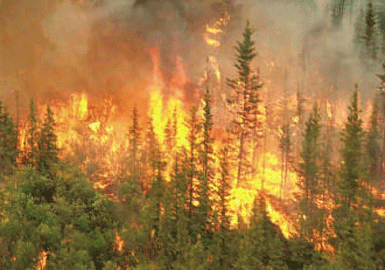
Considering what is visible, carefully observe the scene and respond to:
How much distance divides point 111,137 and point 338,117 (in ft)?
167

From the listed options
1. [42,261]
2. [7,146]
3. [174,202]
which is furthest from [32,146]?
[174,202]

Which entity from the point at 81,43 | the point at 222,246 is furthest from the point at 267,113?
the point at 81,43

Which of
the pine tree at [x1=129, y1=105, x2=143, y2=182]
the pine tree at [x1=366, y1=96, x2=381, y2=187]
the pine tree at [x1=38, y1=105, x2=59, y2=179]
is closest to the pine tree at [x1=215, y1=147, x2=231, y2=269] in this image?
the pine tree at [x1=129, y1=105, x2=143, y2=182]

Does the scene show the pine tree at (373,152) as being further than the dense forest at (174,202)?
Yes

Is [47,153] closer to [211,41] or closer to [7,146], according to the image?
[7,146]

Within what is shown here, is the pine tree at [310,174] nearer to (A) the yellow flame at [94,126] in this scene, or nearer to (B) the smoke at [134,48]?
(B) the smoke at [134,48]

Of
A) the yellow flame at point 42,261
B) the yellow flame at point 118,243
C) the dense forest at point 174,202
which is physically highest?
the dense forest at point 174,202

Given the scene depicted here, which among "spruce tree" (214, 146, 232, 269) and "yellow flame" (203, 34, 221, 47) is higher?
"yellow flame" (203, 34, 221, 47)

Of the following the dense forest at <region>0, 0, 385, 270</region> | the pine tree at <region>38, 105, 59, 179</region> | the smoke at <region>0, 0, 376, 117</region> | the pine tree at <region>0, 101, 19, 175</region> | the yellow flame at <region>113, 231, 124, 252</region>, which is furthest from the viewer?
the smoke at <region>0, 0, 376, 117</region>

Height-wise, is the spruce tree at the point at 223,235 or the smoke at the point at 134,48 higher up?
the smoke at the point at 134,48

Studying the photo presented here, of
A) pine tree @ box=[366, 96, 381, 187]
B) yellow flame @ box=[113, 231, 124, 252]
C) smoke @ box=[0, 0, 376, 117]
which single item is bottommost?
yellow flame @ box=[113, 231, 124, 252]

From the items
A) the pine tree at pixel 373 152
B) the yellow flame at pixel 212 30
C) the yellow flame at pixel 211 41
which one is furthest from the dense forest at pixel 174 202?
the yellow flame at pixel 212 30

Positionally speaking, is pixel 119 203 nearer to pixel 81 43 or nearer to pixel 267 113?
pixel 267 113

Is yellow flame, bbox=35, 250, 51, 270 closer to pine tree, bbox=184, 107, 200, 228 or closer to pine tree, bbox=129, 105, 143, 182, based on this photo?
pine tree, bbox=184, 107, 200, 228
